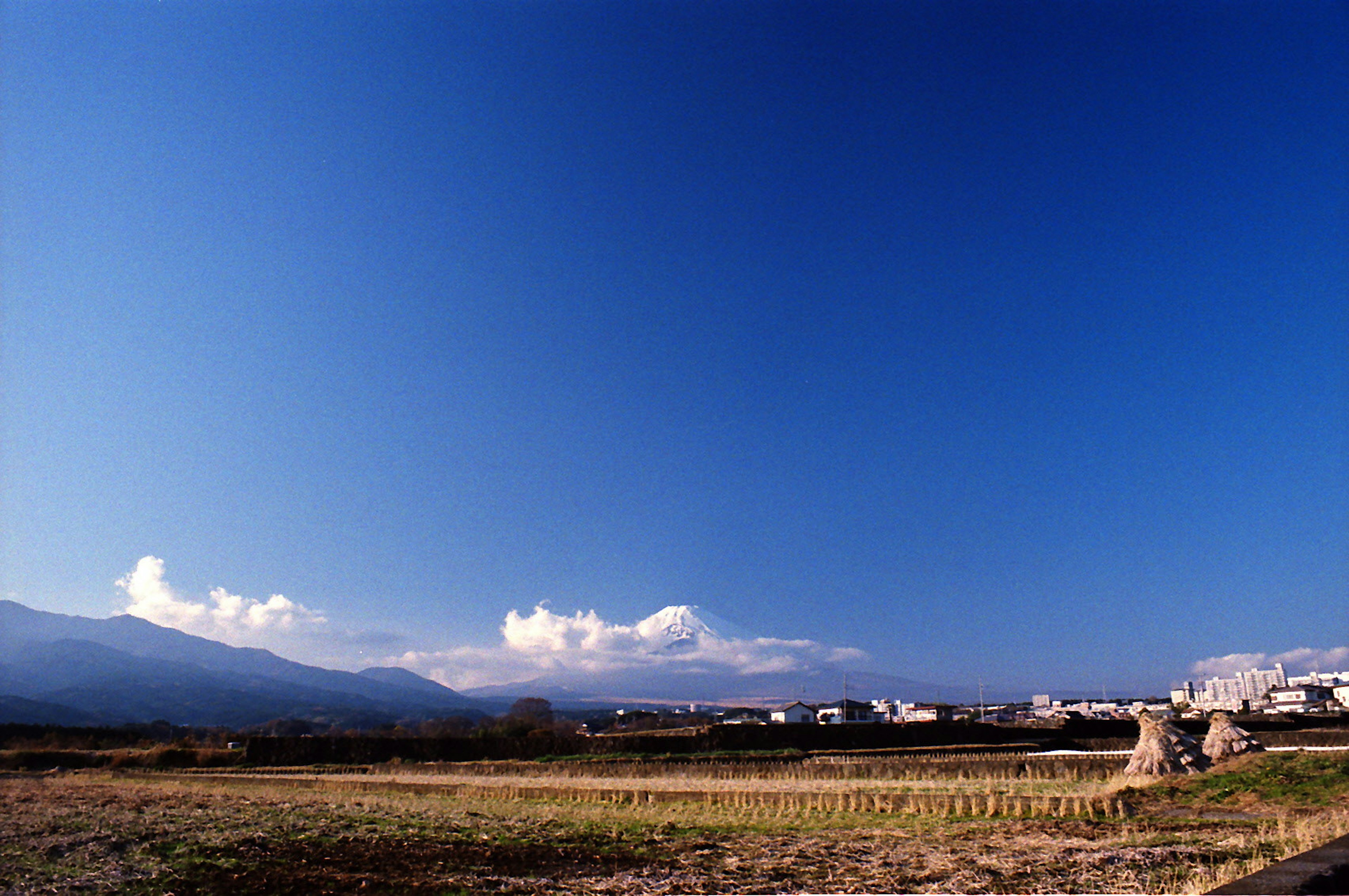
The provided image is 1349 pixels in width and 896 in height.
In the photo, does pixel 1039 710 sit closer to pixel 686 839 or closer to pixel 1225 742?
pixel 1225 742

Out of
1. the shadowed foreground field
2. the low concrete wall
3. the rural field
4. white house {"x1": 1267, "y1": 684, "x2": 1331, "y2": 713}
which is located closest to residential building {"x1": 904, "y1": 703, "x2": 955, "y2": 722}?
white house {"x1": 1267, "y1": 684, "x2": 1331, "y2": 713}

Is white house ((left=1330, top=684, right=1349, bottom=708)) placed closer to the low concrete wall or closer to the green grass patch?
the green grass patch

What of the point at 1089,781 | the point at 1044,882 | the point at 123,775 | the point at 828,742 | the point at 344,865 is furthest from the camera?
the point at 828,742

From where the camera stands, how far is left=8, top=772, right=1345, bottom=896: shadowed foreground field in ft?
42.0

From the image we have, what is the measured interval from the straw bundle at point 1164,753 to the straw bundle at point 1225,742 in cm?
37

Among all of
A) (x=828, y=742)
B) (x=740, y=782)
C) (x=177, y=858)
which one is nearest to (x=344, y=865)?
(x=177, y=858)

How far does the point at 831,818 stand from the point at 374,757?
45400mm

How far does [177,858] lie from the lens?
1592 centimetres

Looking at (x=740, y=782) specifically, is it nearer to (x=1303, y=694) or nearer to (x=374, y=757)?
(x=374, y=757)

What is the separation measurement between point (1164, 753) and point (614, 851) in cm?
2397

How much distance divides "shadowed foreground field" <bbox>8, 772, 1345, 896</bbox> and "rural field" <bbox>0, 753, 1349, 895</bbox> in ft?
0.24

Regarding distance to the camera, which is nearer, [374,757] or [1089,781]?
[1089,781]

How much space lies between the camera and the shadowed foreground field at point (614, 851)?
42.0ft

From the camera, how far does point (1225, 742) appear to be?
3250 cm
